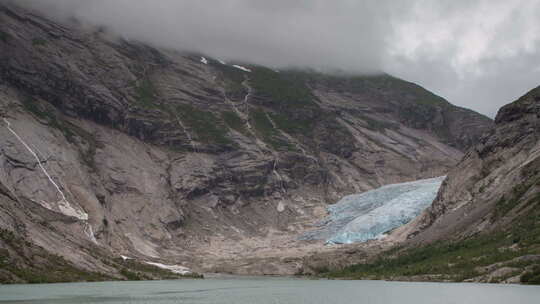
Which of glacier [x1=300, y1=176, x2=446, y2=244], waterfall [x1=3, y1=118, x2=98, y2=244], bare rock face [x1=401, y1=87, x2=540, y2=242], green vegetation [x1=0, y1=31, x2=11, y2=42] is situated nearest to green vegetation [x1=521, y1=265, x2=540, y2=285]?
bare rock face [x1=401, y1=87, x2=540, y2=242]

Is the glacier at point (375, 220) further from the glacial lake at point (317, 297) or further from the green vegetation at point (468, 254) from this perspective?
the glacial lake at point (317, 297)

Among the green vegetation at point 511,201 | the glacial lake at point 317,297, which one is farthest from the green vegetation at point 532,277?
the green vegetation at point 511,201

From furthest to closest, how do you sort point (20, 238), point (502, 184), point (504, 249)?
point (502, 184) < point (20, 238) < point (504, 249)

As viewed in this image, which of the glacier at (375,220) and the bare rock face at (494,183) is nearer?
the bare rock face at (494,183)

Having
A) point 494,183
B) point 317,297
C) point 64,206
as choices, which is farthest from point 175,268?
point 317,297

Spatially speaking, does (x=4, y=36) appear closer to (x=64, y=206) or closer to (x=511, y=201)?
(x=64, y=206)

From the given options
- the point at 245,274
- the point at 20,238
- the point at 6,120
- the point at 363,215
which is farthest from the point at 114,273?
the point at 363,215

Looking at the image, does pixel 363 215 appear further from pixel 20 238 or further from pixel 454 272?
pixel 20 238
